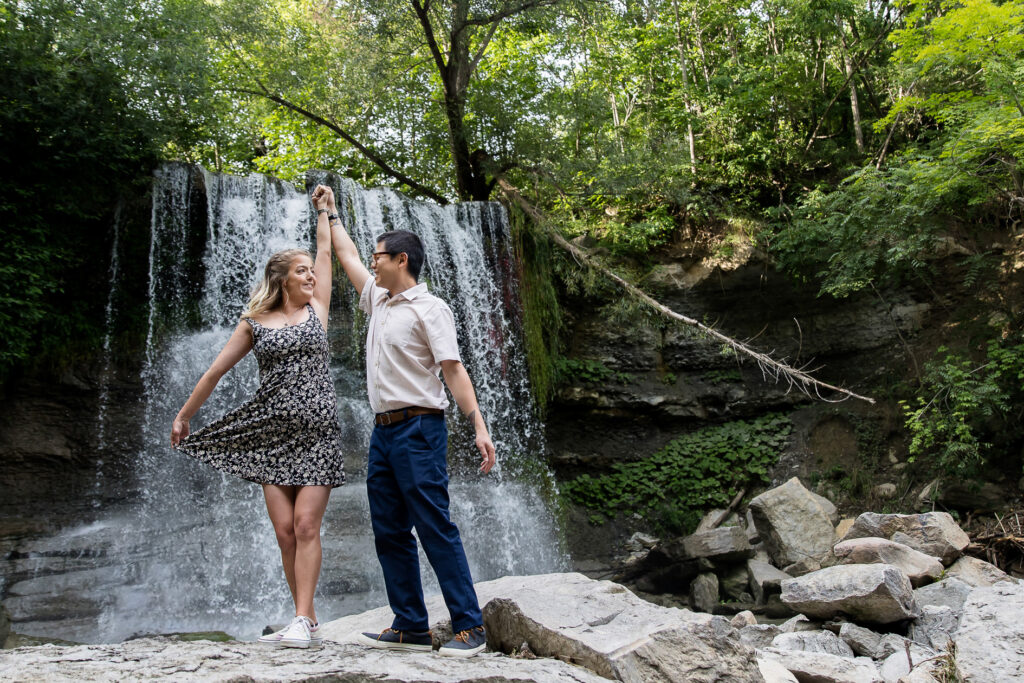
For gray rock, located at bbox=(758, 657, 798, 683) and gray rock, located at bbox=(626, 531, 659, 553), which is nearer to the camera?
gray rock, located at bbox=(758, 657, 798, 683)

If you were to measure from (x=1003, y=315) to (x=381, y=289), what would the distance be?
28.9ft

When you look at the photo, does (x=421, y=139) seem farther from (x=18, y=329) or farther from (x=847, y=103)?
(x=847, y=103)

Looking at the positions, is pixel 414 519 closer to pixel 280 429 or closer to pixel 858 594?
pixel 280 429

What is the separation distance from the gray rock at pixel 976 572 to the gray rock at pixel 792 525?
4.27 ft

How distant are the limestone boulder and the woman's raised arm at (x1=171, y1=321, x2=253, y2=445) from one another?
5.09 ft

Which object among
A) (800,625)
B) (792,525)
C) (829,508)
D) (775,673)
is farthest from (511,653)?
(829,508)

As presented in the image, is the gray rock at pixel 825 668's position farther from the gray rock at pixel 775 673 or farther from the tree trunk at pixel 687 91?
the tree trunk at pixel 687 91

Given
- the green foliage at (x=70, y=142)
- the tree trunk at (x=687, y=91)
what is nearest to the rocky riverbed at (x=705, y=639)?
the green foliage at (x=70, y=142)

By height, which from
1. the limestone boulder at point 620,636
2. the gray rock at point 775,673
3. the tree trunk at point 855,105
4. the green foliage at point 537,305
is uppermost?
the tree trunk at point 855,105

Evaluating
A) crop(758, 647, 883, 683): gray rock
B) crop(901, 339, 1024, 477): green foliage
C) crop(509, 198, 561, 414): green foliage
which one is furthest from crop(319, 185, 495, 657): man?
crop(901, 339, 1024, 477): green foliage

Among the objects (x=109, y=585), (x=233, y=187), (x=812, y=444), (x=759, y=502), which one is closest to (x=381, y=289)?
(x=109, y=585)

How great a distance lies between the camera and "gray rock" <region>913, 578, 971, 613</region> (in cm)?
557

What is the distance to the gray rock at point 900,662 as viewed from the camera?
392cm

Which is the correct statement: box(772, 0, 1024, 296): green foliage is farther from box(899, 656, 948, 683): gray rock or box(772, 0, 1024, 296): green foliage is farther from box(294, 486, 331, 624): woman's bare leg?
box(294, 486, 331, 624): woman's bare leg
